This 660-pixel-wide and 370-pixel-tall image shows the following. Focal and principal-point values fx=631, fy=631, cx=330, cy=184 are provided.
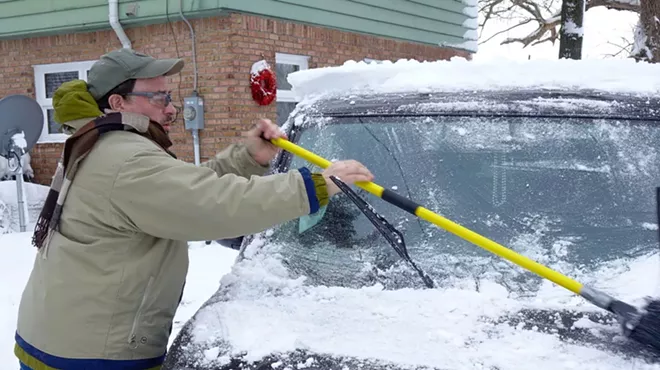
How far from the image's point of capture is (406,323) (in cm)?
175

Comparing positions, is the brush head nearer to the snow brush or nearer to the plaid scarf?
the snow brush

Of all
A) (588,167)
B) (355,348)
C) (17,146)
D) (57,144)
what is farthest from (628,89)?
(57,144)

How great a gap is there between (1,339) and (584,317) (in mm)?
4076

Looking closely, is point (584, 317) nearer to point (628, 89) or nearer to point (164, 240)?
point (628, 89)

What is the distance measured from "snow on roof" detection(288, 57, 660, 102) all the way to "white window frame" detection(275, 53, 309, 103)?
5.66 m

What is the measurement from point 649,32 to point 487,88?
6756mm

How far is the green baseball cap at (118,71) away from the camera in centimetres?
217

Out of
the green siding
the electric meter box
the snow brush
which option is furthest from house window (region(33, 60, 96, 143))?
the snow brush

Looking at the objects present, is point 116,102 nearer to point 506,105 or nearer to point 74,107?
point 74,107

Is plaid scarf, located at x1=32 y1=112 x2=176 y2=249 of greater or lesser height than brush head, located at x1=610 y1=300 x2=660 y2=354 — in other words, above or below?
above

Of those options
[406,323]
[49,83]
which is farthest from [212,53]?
[406,323]

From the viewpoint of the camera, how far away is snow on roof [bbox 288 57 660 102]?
2.50 metres

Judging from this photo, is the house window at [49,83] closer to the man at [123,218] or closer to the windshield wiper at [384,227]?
the man at [123,218]

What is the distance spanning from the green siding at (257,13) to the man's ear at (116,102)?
5.40 meters
